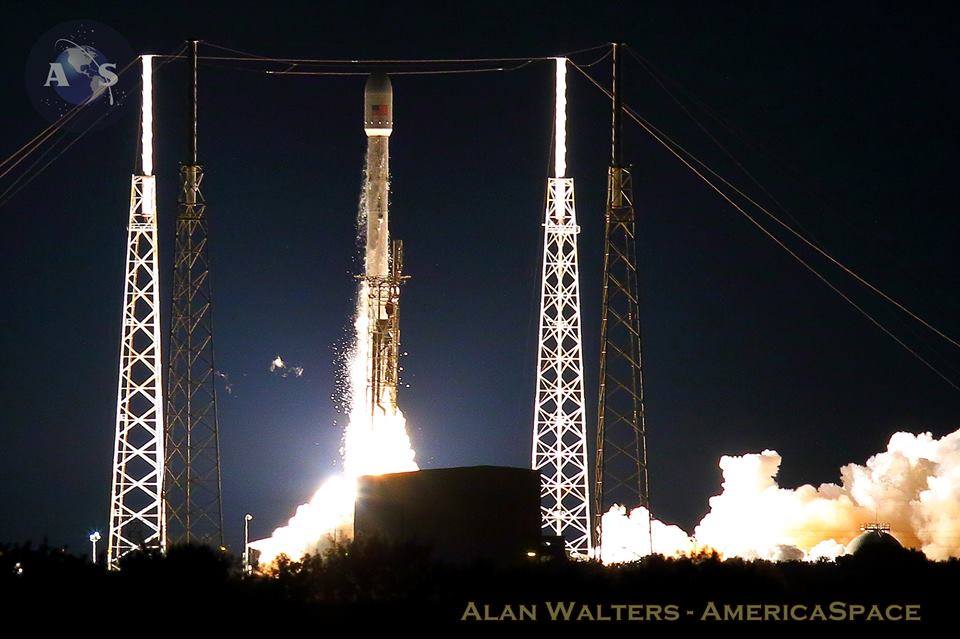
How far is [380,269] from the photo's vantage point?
77.0 m

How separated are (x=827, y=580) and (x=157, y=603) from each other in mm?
22441

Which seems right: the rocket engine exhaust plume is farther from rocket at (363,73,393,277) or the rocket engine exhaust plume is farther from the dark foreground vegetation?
the dark foreground vegetation

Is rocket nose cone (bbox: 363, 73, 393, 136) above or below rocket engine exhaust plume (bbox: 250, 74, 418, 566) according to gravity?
above

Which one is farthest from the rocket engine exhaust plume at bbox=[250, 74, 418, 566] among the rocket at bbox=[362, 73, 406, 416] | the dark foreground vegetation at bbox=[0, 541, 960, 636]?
the dark foreground vegetation at bbox=[0, 541, 960, 636]

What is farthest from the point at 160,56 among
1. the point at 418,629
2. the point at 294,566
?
the point at 418,629

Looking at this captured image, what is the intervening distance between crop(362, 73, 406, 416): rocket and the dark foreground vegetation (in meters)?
12.0

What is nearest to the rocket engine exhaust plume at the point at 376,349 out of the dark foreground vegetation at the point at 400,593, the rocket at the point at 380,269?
the rocket at the point at 380,269

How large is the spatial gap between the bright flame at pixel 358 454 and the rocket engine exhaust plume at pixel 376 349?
0.10 feet

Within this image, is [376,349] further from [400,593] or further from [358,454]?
[400,593]

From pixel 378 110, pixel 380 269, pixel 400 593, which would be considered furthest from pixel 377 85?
pixel 400 593

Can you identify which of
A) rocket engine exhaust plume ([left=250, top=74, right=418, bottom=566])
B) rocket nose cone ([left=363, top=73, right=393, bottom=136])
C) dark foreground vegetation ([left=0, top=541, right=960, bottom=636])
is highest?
rocket nose cone ([left=363, top=73, right=393, bottom=136])

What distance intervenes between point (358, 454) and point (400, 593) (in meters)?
18.4

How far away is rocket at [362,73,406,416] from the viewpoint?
253 ft

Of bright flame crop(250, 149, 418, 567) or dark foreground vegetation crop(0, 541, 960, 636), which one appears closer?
dark foreground vegetation crop(0, 541, 960, 636)
